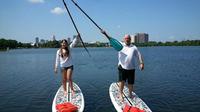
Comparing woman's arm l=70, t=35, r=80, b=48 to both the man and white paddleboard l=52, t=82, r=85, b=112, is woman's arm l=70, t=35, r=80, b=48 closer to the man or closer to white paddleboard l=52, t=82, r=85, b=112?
white paddleboard l=52, t=82, r=85, b=112

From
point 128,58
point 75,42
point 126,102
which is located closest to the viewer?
point 128,58

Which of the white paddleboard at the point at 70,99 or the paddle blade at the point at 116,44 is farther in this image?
the white paddleboard at the point at 70,99

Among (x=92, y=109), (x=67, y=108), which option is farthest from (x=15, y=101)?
(x=67, y=108)

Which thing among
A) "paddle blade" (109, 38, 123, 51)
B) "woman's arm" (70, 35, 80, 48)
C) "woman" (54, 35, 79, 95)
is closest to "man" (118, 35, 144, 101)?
"paddle blade" (109, 38, 123, 51)

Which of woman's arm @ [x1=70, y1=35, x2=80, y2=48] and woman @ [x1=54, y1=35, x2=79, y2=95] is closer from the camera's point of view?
A: woman @ [x1=54, y1=35, x2=79, y2=95]

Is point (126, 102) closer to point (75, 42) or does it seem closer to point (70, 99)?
point (70, 99)

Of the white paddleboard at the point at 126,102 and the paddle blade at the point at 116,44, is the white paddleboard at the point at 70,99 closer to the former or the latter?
the white paddleboard at the point at 126,102

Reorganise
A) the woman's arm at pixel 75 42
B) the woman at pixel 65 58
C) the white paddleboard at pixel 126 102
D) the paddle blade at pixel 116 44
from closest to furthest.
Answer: the white paddleboard at pixel 126 102 < the paddle blade at pixel 116 44 < the woman at pixel 65 58 < the woman's arm at pixel 75 42

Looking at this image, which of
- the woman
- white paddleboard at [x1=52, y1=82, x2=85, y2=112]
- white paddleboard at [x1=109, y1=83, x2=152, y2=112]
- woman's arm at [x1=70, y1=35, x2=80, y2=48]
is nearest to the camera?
white paddleboard at [x1=109, y1=83, x2=152, y2=112]

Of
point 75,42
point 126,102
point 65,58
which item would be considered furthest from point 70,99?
point 75,42

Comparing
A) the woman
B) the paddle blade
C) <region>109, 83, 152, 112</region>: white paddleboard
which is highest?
Answer: the paddle blade

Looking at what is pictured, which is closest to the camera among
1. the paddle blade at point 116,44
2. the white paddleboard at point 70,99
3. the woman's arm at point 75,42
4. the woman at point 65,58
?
the paddle blade at point 116,44

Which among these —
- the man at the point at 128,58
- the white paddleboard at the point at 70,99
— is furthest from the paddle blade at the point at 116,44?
the white paddleboard at the point at 70,99

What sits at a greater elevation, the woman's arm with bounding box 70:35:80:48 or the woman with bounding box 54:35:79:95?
the woman's arm with bounding box 70:35:80:48
